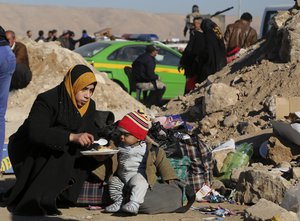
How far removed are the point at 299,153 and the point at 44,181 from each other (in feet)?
8.13

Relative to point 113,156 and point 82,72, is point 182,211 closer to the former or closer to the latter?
point 113,156

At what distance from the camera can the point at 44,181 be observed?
6.91 meters

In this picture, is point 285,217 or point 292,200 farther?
point 292,200

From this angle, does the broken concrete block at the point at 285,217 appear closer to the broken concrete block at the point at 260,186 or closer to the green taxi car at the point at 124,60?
the broken concrete block at the point at 260,186

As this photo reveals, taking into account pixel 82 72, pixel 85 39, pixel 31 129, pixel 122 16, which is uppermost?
pixel 82 72

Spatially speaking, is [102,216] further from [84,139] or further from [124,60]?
[124,60]

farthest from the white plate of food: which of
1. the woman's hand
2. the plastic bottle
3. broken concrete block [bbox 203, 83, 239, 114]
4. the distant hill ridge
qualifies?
the distant hill ridge

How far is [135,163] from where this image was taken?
693 cm

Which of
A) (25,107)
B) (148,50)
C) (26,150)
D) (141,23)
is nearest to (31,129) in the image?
(26,150)

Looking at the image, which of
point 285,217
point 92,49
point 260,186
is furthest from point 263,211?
point 92,49

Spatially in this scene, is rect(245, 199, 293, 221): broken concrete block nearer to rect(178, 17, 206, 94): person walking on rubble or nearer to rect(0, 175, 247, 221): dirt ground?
Result: rect(0, 175, 247, 221): dirt ground

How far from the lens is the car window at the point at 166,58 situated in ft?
60.8

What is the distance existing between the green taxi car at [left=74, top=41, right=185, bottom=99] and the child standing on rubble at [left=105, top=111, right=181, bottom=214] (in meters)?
10.4

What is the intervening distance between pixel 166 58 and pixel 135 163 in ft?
38.7
